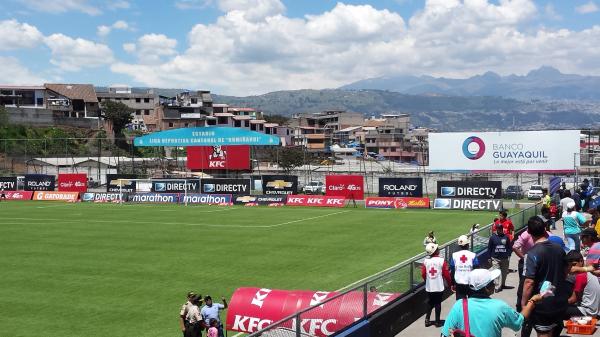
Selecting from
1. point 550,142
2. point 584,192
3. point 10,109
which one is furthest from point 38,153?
point 584,192

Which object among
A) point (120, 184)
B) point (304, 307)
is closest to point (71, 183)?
point (120, 184)

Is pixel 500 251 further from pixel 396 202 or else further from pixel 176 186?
pixel 176 186

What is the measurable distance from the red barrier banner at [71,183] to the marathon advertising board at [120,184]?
2381mm

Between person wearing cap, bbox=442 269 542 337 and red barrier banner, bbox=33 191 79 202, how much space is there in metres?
58.1

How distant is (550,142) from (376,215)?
25536 mm

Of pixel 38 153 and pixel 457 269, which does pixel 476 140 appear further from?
pixel 38 153

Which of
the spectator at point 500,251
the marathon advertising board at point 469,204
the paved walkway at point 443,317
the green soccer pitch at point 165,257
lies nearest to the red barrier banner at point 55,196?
the green soccer pitch at point 165,257

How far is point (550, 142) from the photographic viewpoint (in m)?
61.2

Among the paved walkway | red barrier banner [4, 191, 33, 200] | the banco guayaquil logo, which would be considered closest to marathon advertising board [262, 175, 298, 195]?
the banco guayaquil logo

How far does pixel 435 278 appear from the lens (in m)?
12.6

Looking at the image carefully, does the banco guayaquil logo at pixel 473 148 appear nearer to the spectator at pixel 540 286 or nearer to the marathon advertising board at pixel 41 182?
the marathon advertising board at pixel 41 182

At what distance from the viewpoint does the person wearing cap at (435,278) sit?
1261 cm

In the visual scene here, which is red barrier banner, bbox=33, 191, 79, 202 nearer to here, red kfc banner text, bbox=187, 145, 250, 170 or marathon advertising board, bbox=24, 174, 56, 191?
marathon advertising board, bbox=24, 174, 56, 191

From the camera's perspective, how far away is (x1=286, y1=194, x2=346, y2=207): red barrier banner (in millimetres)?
52031
